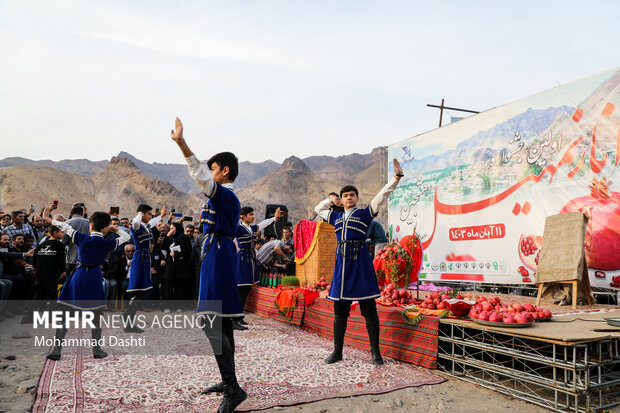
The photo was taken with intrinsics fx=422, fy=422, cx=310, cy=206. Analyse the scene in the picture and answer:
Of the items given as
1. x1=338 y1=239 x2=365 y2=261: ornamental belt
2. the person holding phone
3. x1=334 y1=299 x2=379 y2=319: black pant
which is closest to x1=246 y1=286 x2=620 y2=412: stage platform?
x1=334 y1=299 x2=379 y2=319: black pant

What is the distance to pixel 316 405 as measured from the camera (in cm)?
345

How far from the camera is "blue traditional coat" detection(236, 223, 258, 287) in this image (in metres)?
7.20

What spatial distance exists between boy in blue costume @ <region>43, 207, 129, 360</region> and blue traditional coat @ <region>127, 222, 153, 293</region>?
173 cm

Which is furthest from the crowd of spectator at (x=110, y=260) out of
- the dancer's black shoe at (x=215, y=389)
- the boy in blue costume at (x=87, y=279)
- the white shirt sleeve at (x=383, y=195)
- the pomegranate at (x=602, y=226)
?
the pomegranate at (x=602, y=226)

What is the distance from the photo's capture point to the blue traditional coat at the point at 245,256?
7.20 meters

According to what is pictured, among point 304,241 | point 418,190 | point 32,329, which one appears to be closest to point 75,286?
point 32,329

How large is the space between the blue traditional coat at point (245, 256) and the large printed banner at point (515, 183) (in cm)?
530

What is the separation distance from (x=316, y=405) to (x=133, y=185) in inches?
2161

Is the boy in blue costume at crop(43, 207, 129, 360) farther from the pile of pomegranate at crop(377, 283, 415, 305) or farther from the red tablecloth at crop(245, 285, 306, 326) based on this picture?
the pile of pomegranate at crop(377, 283, 415, 305)

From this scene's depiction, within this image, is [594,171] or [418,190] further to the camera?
[418,190]

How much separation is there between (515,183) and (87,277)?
8122 mm

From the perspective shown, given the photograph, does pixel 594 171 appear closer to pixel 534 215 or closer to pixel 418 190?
pixel 534 215

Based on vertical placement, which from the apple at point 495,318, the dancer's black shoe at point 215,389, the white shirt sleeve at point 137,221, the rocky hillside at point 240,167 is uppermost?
the rocky hillside at point 240,167

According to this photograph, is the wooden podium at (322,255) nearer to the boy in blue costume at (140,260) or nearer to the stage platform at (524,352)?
the stage platform at (524,352)
